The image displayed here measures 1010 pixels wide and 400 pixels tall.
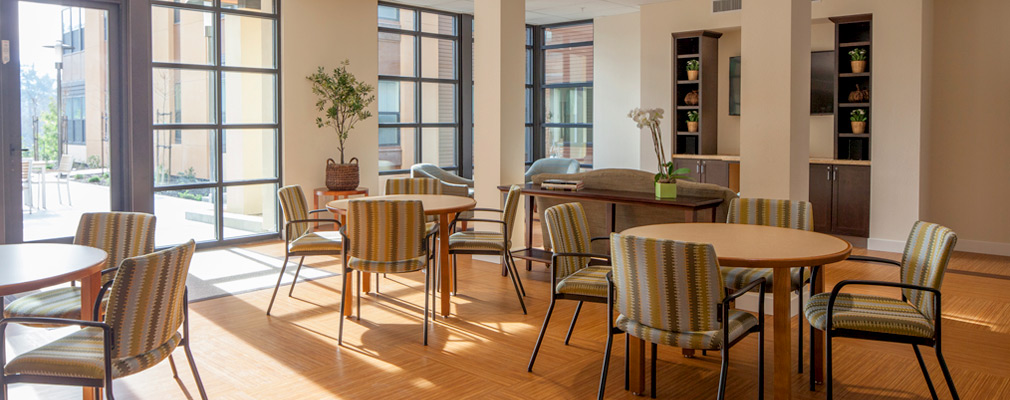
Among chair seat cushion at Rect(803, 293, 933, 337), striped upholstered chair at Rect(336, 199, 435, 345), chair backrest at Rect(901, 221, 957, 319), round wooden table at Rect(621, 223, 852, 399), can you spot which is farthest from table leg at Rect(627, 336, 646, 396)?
striped upholstered chair at Rect(336, 199, 435, 345)

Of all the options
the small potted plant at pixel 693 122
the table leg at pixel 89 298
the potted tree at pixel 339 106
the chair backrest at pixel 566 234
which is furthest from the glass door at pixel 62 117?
the small potted plant at pixel 693 122

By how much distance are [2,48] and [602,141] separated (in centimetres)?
743

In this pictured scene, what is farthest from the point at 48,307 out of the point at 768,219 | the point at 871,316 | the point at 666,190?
the point at 666,190

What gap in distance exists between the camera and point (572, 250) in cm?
432

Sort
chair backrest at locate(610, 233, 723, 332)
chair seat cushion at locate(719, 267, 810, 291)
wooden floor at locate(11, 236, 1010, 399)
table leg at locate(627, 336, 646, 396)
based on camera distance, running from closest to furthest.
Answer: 1. chair backrest at locate(610, 233, 723, 332)
2. table leg at locate(627, 336, 646, 396)
3. wooden floor at locate(11, 236, 1010, 399)
4. chair seat cushion at locate(719, 267, 810, 291)

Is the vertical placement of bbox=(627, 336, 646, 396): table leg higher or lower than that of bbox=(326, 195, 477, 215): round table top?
lower

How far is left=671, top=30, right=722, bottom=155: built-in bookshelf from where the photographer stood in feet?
31.5

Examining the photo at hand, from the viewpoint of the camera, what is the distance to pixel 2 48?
6715 millimetres

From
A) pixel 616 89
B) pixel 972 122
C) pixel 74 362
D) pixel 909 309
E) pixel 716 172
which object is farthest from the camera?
pixel 616 89

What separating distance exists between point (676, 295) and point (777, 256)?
57cm

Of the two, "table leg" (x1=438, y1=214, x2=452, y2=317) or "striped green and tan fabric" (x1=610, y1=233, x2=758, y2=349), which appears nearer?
"striped green and tan fabric" (x1=610, y1=233, x2=758, y2=349)

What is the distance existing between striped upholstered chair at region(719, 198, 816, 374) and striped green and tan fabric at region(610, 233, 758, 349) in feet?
3.46

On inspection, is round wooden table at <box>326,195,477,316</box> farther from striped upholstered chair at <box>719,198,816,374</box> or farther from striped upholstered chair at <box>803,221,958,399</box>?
striped upholstered chair at <box>803,221,958,399</box>

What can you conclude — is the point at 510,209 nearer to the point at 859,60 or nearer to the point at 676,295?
the point at 676,295
